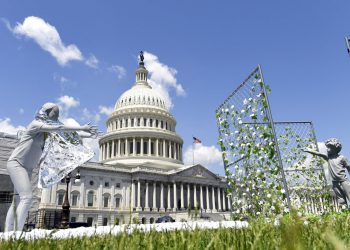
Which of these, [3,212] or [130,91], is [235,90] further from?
[130,91]

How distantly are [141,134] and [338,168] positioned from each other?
67.9m

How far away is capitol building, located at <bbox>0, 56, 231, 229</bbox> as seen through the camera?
197 ft

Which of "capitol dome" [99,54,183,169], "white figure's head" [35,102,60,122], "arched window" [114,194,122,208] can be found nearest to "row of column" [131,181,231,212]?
"arched window" [114,194,122,208]

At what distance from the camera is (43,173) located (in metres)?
9.58

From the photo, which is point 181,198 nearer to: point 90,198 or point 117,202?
point 117,202

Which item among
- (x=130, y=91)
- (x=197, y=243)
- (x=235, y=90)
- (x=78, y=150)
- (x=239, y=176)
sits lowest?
(x=197, y=243)

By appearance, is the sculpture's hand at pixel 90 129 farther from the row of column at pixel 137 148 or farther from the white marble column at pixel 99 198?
the row of column at pixel 137 148

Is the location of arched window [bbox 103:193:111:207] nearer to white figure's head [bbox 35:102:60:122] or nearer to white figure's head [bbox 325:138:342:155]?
white figure's head [bbox 35:102:60:122]

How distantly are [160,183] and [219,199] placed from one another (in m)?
17.4

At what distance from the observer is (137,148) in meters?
77.2

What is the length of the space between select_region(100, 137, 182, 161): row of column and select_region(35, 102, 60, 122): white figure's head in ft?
219

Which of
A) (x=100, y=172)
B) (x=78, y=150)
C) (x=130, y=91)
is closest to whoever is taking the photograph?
(x=78, y=150)

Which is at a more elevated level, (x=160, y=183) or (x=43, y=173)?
(x=160, y=183)

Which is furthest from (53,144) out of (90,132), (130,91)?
(130,91)
